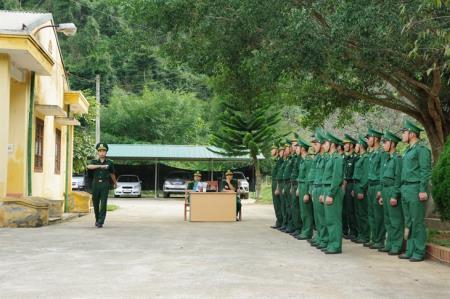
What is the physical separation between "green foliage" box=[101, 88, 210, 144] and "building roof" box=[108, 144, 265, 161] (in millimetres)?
9859

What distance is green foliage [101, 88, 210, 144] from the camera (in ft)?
151

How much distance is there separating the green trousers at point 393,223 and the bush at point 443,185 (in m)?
0.75

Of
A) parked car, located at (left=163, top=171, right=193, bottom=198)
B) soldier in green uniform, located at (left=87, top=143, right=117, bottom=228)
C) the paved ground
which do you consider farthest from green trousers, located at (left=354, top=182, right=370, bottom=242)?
parked car, located at (left=163, top=171, right=193, bottom=198)

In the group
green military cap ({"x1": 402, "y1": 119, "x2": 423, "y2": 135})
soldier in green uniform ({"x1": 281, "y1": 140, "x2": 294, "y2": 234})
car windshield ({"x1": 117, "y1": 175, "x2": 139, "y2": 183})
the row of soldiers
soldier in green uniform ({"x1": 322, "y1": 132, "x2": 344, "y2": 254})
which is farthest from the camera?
car windshield ({"x1": 117, "y1": 175, "x2": 139, "y2": 183})

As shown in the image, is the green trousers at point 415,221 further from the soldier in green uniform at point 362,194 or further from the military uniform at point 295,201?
the military uniform at point 295,201

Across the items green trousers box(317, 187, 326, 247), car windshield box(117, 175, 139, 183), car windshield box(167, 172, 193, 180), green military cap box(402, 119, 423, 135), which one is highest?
green military cap box(402, 119, 423, 135)

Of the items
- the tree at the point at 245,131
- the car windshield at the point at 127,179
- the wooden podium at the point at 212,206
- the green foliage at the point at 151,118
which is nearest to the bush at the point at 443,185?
the wooden podium at the point at 212,206

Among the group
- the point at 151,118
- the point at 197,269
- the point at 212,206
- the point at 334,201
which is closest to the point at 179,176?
the point at 151,118

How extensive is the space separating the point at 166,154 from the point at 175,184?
7.07 feet

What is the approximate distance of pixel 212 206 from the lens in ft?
55.9

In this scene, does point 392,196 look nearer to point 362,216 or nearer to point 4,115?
point 362,216

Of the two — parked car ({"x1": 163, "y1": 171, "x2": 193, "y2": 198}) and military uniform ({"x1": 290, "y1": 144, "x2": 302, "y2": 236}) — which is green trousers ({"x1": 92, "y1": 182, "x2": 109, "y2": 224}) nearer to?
military uniform ({"x1": 290, "y1": 144, "x2": 302, "y2": 236})

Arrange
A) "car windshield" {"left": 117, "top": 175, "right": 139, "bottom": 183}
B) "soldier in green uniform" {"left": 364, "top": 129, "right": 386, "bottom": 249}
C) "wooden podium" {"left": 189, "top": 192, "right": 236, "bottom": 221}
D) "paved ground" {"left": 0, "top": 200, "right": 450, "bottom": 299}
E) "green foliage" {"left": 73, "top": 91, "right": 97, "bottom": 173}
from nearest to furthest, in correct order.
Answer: "paved ground" {"left": 0, "top": 200, "right": 450, "bottom": 299} < "soldier in green uniform" {"left": 364, "top": 129, "right": 386, "bottom": 249} < "wooden podium" {"left": 189, "top": 192, "right": 236, "bottom": 221} < "green foliage" {"left": 73, "top": 91, "right": 97, "bottom": 173} < "car windshield" {"left": 117, "top": 175, "right": 139, "bottom": 183}

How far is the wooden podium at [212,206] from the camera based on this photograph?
1694 centimetres
